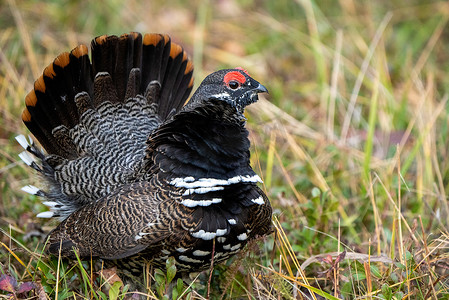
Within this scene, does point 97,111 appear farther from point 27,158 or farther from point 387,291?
point 387,291

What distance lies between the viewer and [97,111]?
13.3 ft

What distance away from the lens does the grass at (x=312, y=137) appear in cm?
345

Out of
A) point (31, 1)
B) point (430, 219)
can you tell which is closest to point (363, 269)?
point (430, 219)

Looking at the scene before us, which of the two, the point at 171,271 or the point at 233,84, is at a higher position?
the point at 233,84

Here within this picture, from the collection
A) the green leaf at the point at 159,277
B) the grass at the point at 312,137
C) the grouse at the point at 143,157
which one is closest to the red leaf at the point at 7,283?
the grass at the point at 312,137

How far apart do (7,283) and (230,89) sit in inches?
65.0

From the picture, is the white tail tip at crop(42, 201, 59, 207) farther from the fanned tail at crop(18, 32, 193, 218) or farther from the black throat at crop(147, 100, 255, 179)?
the black throat at crop(147, 100, 255, 179)

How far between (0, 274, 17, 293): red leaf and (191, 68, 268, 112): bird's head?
1.45 metres

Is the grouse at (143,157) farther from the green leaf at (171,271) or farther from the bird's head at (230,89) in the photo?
the green leaf at (171,271)

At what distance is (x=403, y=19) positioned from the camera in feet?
24.3

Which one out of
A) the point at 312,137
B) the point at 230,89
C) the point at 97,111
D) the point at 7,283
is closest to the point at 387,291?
the point at 230,89

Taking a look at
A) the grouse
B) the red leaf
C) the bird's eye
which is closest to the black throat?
the grouse

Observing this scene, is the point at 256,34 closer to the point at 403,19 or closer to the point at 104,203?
the point at 403,19

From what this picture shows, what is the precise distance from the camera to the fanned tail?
3832 mm
